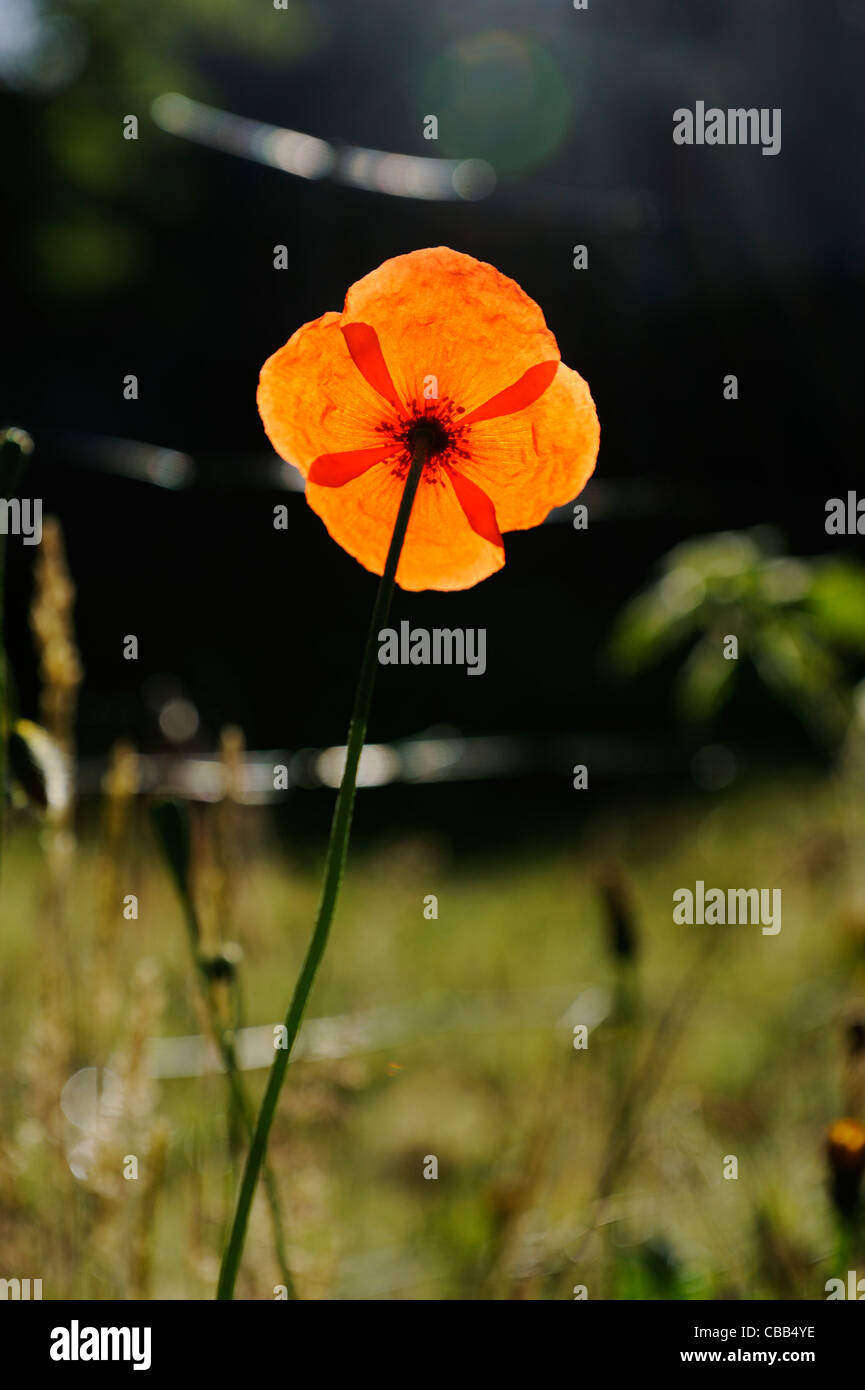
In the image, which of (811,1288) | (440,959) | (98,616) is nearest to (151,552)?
(98,616)

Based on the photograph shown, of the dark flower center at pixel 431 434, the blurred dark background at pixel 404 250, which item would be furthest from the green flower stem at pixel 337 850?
the blurred dark background at pixel 404 250

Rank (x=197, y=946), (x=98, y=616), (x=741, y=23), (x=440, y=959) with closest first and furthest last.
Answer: (x=197, y=946), (x=440, y=959), (x=98, y=616), (x=741, y=23)

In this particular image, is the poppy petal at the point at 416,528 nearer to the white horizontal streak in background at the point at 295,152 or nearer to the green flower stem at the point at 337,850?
the green flower stem at the point at 337,850

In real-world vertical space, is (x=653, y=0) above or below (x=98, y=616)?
above

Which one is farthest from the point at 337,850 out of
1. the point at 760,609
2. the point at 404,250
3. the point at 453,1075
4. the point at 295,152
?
the point at 404,250

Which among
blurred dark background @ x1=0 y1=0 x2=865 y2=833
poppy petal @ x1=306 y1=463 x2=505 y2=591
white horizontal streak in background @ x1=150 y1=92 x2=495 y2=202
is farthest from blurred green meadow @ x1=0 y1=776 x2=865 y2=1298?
white horizontal streak in background @ x1=150 y1=92 x2=495 y2=202

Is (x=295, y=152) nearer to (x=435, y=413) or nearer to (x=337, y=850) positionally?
(x=435, y=413)

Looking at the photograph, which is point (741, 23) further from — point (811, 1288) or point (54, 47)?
point (811, 1288)
